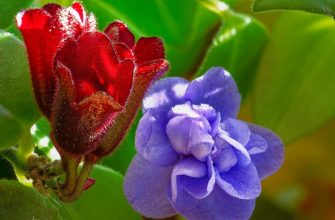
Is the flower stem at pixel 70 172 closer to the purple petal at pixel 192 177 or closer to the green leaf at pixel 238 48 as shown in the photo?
the purple petal at pixel 192 177

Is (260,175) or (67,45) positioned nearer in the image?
(67,45)

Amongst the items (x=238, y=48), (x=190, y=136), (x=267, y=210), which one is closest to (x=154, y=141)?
(x=190, y=136)

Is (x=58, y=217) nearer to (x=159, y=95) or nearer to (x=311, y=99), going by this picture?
(x=159, y=95)

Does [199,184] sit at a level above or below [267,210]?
above

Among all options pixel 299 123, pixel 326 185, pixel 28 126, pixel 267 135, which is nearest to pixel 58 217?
pixel 28 126

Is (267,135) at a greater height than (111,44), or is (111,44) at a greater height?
(111,44)

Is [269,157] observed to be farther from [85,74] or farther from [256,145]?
[85,74]

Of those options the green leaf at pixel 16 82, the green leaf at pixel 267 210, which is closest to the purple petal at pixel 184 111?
the green leaf at pixel 16 82
